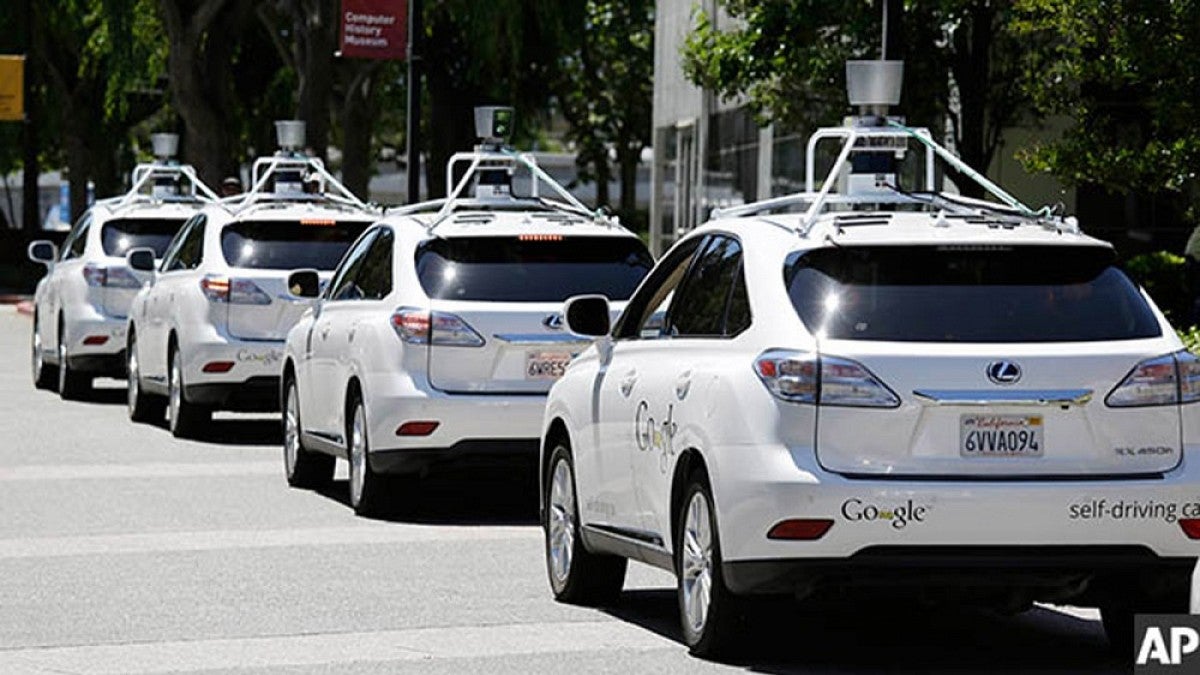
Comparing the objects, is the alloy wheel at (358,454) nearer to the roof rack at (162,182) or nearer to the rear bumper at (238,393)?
the rear bumper at (238,393)

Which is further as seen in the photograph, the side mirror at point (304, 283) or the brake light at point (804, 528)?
the side mirror at point (304, 283)

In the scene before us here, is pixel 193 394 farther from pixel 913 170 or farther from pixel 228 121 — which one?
pixel 228 121

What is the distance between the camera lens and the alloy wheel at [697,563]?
9938 mm

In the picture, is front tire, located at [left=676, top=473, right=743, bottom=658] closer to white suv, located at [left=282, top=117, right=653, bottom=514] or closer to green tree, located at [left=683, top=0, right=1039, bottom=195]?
white suv, located at [left=282, top=117, right=653, bottom=514]

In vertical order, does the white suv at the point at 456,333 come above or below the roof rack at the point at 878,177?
below

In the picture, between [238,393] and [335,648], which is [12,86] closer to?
[238,393]

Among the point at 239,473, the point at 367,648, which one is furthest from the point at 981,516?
the point at 239,473

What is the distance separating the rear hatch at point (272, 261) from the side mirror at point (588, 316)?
8.40m

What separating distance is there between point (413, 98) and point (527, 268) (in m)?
16.1

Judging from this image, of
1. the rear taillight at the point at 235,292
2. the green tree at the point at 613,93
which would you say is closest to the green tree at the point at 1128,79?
the rear taillight at the point at 235,292

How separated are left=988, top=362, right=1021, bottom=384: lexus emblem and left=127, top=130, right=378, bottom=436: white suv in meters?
11.2

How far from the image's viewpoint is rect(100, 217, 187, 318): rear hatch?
80.3ft

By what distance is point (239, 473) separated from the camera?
18203 millimetres

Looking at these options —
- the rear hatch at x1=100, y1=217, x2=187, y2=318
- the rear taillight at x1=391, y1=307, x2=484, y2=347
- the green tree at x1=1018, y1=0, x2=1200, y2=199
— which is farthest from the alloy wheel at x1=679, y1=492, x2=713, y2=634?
the rear hatch at x1=100, y1=217, x2=187, y2=318
